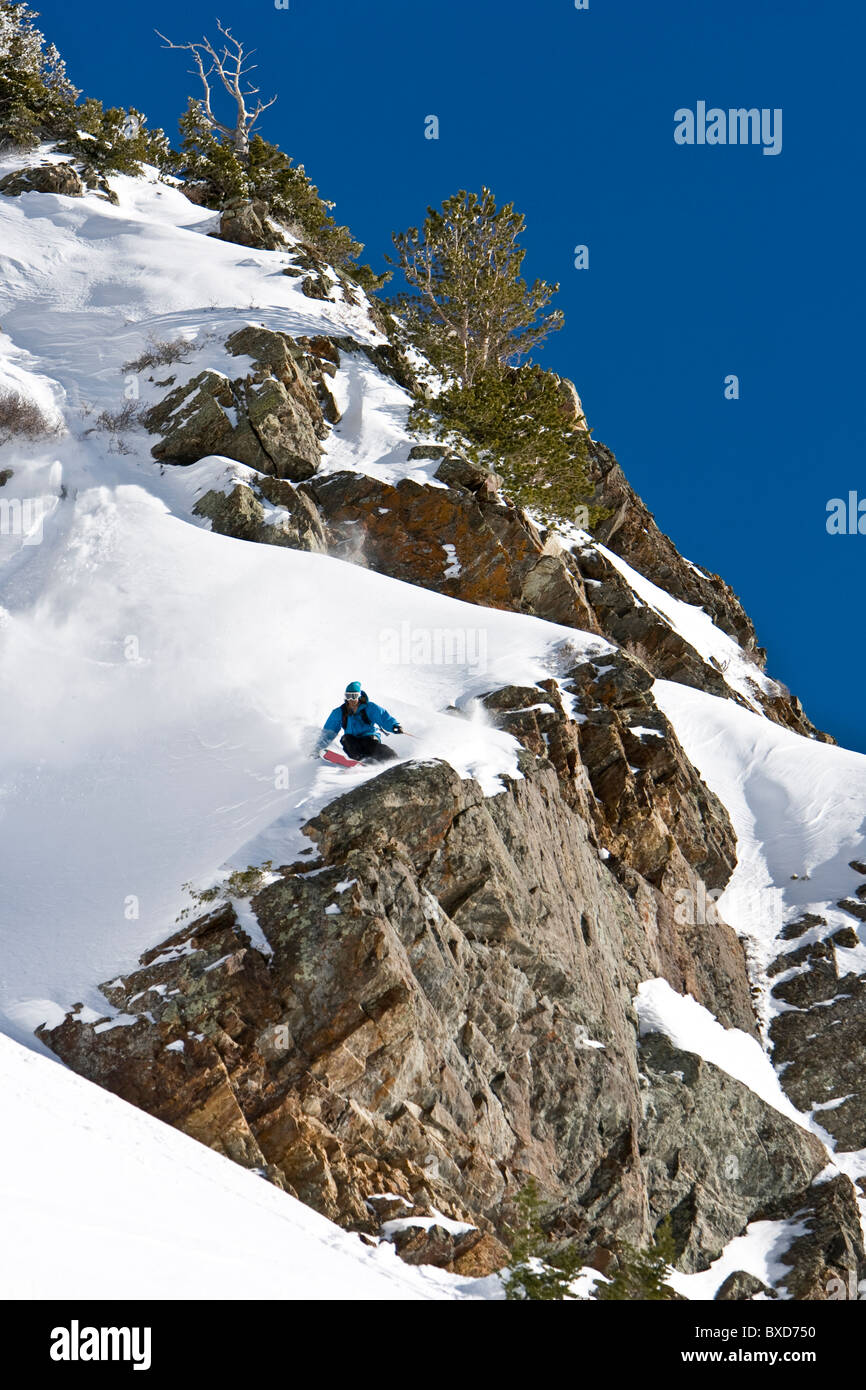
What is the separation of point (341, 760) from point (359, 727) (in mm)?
521

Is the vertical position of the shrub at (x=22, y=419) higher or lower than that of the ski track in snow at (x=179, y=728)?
higher

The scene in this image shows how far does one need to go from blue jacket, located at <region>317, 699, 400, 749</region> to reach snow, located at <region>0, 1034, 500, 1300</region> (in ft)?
18.2

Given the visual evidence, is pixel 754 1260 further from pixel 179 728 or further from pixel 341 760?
pixel 179 728

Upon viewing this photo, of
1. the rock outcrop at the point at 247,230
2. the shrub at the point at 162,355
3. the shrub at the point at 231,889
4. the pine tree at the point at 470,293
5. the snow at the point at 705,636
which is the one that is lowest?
the shrub at the point at 231,889

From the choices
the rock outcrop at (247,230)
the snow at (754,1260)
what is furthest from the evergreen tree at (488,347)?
the snow at (754,1260)

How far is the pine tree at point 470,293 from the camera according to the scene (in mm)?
33656

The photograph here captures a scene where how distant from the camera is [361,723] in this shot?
1318cm

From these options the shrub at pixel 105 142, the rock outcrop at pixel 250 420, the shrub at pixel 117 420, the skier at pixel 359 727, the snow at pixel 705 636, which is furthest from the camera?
the shrub at pixel 105 142

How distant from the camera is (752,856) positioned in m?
22.8

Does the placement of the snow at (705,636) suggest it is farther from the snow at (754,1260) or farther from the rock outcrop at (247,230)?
the rock outcrop at (247,230)

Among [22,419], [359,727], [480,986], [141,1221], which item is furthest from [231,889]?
[22,419]

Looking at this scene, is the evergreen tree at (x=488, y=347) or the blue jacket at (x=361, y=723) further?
the evergreen tree at (x=488, y=347)

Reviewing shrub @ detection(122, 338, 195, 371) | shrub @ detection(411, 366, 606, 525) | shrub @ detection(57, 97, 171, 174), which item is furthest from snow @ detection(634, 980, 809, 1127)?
shrub @ detection(57, 97, 171, 174)
